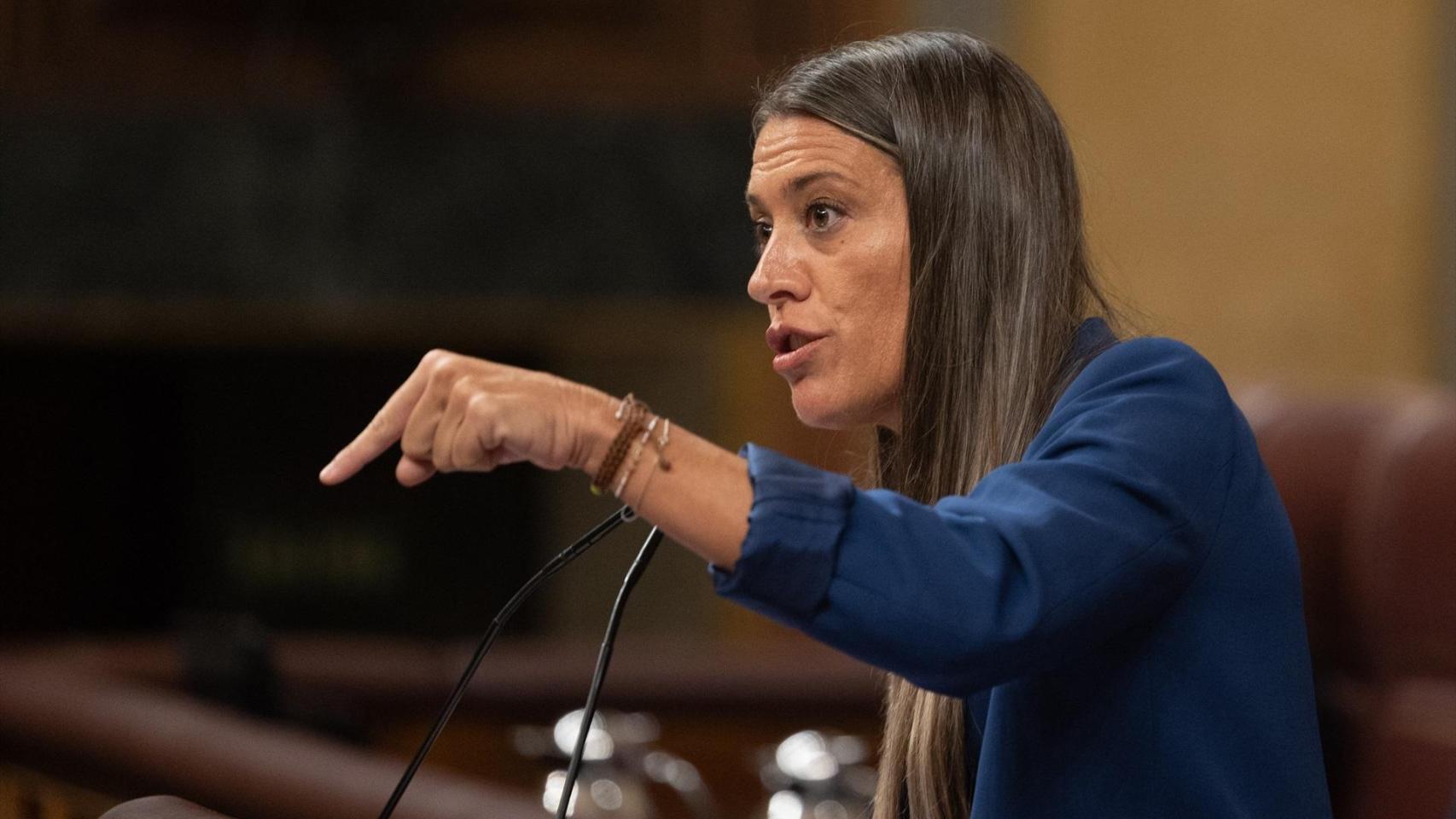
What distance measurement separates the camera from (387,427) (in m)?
1.09

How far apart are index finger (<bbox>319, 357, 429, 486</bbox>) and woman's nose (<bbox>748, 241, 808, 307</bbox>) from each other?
43 centimetres

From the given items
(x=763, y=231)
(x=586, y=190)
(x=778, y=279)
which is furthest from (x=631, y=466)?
(x=586, y=190)

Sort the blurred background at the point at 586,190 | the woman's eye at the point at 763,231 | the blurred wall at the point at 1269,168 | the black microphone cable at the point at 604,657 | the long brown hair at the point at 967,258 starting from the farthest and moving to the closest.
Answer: the blurred wall at the point at 1269,168
the blurred background at the point at 586,190
the woman's eye at the point at 763,231
the long brown hair at the point at 967,258
the black microphone cable at the point at 604,657

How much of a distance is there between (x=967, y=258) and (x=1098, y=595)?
0.42 metres

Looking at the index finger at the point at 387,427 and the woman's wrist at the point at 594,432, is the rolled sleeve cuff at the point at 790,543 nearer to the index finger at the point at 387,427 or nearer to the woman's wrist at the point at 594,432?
the woman's wrist at the point at 594,432

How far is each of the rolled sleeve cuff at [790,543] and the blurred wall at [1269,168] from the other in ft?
14.0

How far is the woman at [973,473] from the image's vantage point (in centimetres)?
104

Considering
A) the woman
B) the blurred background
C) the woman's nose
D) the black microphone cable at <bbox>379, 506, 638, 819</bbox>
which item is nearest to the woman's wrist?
the woman

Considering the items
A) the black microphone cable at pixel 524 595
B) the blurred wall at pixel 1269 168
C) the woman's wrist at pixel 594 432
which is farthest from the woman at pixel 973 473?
the blurred wall at pixel 1269 168

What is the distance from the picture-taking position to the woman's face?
57.1 inches

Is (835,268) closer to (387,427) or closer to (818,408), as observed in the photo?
(818,408)

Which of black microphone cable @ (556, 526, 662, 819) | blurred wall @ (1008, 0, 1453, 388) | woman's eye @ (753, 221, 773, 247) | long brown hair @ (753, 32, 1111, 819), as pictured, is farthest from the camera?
blurred wall @ (1008, 0, 1453, 388)

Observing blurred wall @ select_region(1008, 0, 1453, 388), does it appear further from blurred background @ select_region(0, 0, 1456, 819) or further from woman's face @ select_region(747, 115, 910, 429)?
woman's face @ select_region(747, 115, 910, 429)

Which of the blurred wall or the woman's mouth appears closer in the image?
the woman's mouth
